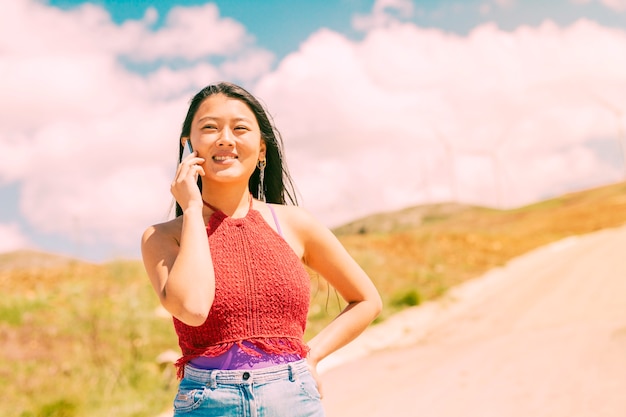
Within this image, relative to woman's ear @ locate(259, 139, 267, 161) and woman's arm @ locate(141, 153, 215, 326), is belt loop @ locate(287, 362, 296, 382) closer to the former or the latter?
woman's arm @ locate(141, 153, 215, 326)

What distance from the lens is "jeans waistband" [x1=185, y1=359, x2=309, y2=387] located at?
1.94 meters

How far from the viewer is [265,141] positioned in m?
2.48

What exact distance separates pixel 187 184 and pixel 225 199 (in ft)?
0.69

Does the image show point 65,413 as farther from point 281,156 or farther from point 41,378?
point 281,156

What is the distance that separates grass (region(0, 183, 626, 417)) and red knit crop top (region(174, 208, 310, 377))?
0.72 feet

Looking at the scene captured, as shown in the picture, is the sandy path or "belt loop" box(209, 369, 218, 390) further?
the sandy path

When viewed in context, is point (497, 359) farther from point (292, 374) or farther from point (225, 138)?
point (225, 138)

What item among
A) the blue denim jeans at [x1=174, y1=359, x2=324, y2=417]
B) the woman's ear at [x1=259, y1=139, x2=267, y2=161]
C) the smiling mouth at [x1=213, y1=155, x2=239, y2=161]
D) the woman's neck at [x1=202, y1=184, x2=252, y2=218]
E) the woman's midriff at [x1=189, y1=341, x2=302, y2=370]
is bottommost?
the blue denim jeans at [x1=174, y1=359, x2=324, y2=417]

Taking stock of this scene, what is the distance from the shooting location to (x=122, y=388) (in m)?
8.38

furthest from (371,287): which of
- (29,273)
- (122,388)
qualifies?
(29,273)

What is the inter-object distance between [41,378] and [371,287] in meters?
7.16

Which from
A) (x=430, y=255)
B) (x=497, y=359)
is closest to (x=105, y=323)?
(x=497, y=359)

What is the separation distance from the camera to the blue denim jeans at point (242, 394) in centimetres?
192

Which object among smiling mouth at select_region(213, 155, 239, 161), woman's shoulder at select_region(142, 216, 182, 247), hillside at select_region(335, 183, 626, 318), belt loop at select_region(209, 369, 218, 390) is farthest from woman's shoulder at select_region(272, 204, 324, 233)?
hillside at select_region(335, 183, 626, 318)
